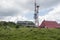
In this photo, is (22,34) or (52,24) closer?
(22,34)

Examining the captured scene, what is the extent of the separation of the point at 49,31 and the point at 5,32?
463 centimetres

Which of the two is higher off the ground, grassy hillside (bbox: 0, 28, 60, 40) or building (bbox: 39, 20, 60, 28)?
building (bbox: 39, 20, 60, 28)

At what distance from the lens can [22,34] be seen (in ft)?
67.2

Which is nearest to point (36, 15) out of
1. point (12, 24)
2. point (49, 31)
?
point (12, 24)

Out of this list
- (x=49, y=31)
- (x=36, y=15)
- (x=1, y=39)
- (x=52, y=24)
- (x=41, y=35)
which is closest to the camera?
(x=1, y=39)

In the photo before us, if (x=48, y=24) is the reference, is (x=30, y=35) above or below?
below

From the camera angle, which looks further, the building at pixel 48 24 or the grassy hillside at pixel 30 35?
the building at pixel 48 24

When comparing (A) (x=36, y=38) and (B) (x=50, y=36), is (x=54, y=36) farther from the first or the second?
(A) (x=36, y=38)

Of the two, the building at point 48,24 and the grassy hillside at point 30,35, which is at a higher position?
the building at point 48,24

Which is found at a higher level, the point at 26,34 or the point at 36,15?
the point at 36,15

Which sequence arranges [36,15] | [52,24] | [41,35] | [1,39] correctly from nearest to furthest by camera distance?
1. [1,39]
2. [41,35]
3. [36,15]
4. [52,24]

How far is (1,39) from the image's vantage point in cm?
1881

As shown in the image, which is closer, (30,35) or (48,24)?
(30,35)

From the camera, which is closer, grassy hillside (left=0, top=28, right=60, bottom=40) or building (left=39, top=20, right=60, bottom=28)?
grassy hillside (left=0, top=28, right=60, bottom=40)
